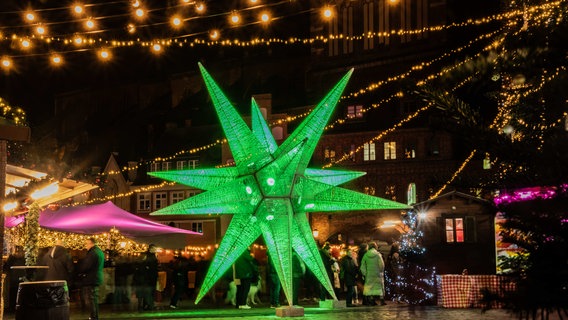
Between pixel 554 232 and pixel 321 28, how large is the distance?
55489 mm

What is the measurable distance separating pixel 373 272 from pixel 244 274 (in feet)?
11.6

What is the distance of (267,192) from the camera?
55.1ft

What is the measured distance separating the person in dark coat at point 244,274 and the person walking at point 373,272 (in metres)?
3.11

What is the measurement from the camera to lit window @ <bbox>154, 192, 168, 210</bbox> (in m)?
59.2

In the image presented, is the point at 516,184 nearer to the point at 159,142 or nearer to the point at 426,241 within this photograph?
the point at 426,241

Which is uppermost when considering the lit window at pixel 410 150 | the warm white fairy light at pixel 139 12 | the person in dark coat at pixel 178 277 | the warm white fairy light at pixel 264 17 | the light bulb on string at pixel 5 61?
the lit window at pixel 410 150

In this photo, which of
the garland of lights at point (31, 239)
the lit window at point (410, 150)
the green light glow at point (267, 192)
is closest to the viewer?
the garland of lights at point (31, 239)

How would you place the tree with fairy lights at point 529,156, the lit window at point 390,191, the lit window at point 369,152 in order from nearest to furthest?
the tree with fairy lights at point 529,156, the lit window at point 390,191, the lit window at point 369,152

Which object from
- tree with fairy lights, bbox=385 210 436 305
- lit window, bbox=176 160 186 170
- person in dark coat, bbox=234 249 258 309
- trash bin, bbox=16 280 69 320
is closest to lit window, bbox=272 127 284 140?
lit window, bbox=176 160 186 170

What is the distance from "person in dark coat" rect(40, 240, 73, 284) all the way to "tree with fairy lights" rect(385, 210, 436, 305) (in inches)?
387

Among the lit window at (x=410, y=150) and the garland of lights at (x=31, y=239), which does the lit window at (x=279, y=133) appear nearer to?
the lit window at (x=410, y=150)

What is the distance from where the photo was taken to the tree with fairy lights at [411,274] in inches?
832

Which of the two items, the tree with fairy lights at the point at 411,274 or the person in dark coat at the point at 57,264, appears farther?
the tree with fairy lights at the point at 411,274

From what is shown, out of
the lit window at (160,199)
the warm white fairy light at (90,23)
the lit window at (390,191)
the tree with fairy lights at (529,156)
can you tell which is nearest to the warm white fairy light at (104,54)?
the warm white fairy light at (90,23)
